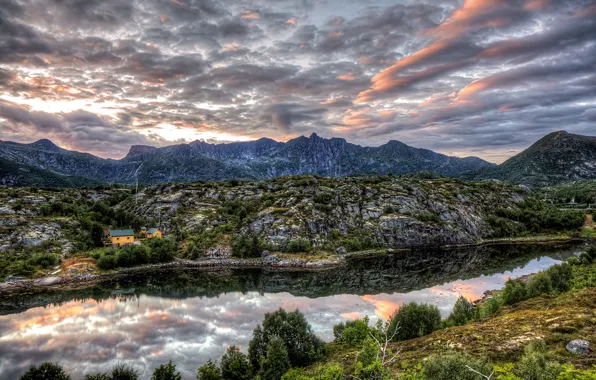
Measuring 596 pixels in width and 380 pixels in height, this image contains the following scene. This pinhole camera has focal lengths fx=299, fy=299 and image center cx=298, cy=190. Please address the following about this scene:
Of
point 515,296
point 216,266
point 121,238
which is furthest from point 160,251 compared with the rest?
point 515,296

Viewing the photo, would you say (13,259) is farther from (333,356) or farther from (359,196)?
(359,196)

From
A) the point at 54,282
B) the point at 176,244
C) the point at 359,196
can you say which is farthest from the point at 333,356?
the point at 359,196

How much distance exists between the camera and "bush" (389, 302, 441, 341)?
36.6m

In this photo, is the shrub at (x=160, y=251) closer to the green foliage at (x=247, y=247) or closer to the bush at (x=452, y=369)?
the green foliage at (x=247, y=247)

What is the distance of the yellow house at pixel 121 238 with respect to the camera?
301 feet

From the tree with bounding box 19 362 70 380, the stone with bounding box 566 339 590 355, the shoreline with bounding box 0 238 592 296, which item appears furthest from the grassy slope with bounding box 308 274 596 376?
the shoreline with bounding box 0 238 592 296

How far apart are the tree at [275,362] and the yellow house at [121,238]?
79793 millimetres

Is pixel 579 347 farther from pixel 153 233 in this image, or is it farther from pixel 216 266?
pixel 153 233

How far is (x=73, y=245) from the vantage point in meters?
84.2

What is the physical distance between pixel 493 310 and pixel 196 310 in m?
49.1

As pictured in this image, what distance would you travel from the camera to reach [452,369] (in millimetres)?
16906

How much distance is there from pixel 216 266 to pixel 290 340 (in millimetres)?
60042

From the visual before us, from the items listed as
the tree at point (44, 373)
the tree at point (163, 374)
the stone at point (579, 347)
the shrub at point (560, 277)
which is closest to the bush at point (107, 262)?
the tree at point (44, 373)

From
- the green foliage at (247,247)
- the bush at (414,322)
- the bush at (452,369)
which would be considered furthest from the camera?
the green foliage at (247,247)
